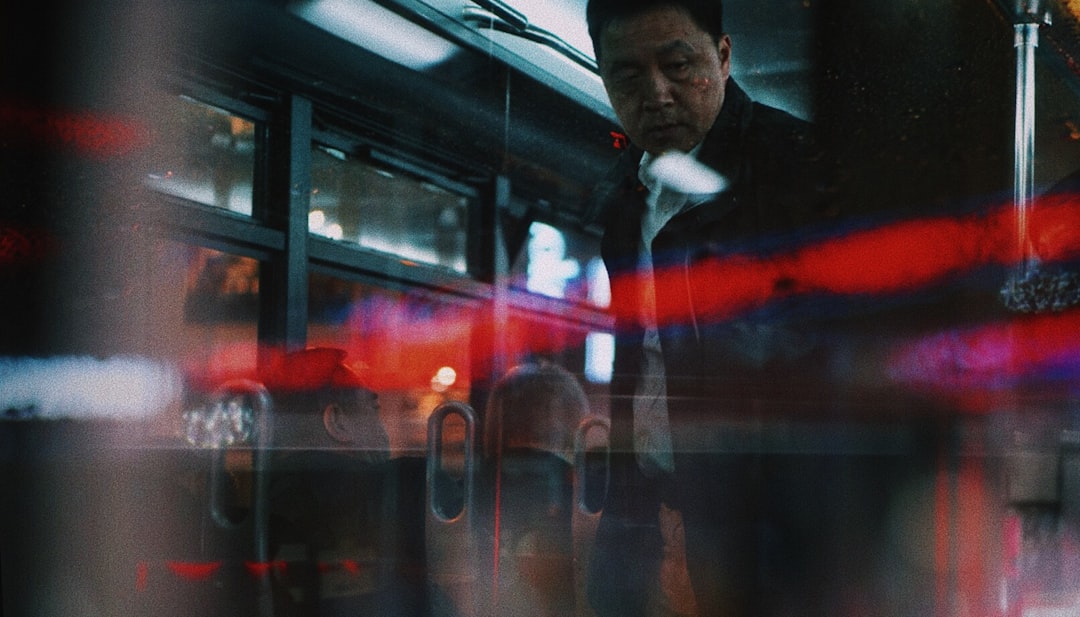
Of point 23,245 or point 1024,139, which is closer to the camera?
point 23,245

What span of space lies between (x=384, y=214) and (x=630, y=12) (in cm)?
51

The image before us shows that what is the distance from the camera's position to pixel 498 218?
1790mm

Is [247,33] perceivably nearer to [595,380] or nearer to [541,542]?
[595,380]

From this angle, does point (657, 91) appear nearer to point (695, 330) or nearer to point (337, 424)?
point (695, 330)

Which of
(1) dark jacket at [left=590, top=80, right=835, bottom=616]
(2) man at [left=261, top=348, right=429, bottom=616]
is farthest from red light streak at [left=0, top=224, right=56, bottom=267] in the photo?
(1) dark jacket at [left=590, top=80, right=835, bottom=616]

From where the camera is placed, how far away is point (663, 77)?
5.61ft

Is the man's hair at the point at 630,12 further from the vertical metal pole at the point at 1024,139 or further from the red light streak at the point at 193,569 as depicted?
the red light streak at the point at 193,569

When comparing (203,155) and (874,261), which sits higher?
(203,155)

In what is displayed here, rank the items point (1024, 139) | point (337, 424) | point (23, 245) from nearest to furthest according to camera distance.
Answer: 1. point (337, 424)
2. point (23, 245)
3. point (1024, 139)

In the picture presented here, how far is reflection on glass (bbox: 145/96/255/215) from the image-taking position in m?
1.71

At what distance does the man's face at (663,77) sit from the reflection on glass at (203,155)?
1.96 feet

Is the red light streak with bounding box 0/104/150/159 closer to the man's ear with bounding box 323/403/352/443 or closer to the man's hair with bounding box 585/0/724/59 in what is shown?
the man's ear with bounding box 323/403/352/443

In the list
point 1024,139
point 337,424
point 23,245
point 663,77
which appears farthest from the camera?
point 1024,139

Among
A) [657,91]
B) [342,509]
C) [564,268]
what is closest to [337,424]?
[342,509]
